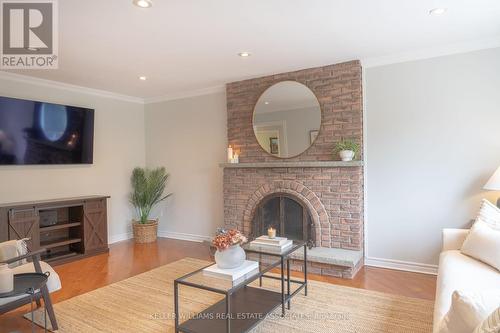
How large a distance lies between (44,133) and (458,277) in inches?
190

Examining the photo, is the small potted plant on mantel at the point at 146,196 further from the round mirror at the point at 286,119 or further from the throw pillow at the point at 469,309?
the throw pillow at the point at 469,309

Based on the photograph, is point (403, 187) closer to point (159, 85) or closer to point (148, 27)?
point (148, 27)

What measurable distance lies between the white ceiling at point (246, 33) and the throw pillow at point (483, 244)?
5.78 feet

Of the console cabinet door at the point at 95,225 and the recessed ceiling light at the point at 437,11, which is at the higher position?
the recessed ceiling light at the point at 437,11

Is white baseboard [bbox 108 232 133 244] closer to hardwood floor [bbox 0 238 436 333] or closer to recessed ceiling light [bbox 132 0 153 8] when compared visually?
hardwood floor [bbox 0 238 436 333]

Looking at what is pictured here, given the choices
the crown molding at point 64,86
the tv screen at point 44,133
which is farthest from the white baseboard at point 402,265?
the crown molding at point 64,86

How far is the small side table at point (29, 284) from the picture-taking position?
85.8 inches

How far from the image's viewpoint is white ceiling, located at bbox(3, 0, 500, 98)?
2.47 m

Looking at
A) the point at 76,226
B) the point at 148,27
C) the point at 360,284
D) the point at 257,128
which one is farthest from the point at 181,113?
the point at 360,284

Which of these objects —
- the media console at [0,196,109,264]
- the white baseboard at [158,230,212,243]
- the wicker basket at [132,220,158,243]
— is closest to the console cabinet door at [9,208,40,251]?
the media console at [0,196,109,264]

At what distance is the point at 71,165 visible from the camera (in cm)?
Result: 479

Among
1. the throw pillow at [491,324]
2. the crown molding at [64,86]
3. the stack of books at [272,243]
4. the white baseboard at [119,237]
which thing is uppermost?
the crown molding at [64,86]

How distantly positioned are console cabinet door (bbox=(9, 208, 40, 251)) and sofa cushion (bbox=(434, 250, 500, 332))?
4208 mm

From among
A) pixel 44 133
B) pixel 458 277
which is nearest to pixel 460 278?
pixel 458 277
